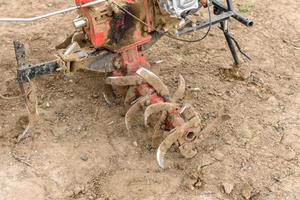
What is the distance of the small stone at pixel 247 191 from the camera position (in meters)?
3.87

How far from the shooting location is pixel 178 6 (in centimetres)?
382

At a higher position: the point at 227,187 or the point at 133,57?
the point at 133,57

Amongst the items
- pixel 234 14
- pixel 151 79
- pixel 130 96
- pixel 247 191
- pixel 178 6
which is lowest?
pixel 247 191

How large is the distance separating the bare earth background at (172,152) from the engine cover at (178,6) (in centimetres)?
101

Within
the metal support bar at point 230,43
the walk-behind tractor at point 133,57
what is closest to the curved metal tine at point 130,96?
the walk-behind tractor at point 133,57

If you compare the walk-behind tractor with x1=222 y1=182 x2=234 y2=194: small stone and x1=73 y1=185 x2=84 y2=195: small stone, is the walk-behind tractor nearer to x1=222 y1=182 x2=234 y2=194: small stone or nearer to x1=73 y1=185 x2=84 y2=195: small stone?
x1=222 y1=182 x2=234 y2=194: small stone

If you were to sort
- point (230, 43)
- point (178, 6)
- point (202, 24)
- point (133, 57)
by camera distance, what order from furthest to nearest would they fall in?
point (230, 43) < point (202, 24) < point (133, 57) < point (178, 6)

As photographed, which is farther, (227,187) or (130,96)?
(130,96)

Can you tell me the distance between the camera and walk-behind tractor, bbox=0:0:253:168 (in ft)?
12.6

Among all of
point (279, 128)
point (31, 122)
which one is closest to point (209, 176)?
point (279, 128)

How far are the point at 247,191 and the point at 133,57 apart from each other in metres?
1.31

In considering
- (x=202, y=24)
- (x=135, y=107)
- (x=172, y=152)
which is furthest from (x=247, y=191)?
(x=202, y=24)

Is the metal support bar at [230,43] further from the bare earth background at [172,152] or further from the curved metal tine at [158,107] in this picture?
the curved metal tine at [158,107]

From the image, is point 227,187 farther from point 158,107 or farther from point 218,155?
point 158,107
